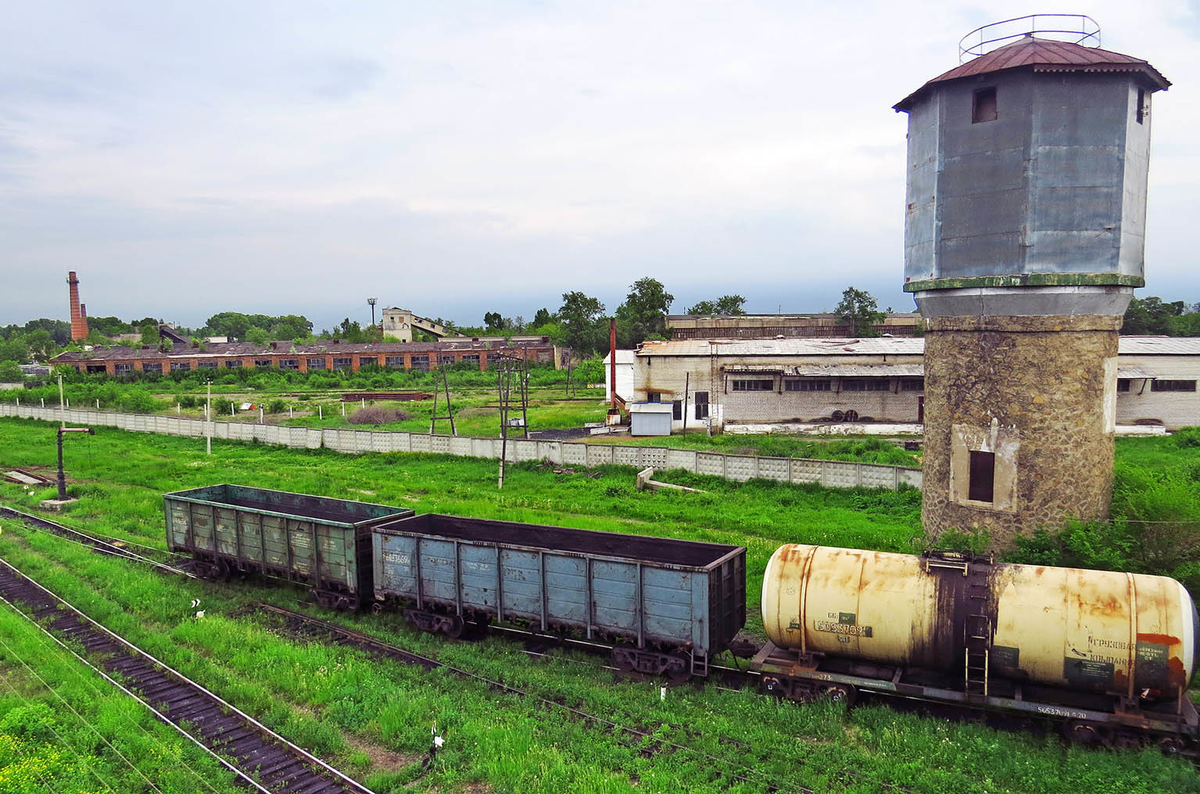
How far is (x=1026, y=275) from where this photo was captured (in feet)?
52.4

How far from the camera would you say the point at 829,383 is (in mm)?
42562

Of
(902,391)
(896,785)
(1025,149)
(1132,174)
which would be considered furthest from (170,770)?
(902,391)

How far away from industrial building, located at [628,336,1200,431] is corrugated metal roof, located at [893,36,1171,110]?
85.4ft

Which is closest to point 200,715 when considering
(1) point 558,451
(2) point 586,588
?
(2) point 586,588

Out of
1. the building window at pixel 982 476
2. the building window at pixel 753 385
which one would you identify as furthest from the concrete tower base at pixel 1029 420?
the building window at pixel 753 385

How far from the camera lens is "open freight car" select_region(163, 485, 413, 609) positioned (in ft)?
56.6

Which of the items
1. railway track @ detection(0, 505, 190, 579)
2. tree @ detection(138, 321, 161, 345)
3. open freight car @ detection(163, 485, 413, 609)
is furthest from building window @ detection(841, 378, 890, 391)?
tree @ detection(138, 321, 161, 345)

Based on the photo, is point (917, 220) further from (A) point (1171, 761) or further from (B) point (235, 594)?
(B) point (235, 594)

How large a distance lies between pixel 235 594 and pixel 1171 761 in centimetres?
1910

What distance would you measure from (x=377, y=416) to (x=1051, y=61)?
1849 inches

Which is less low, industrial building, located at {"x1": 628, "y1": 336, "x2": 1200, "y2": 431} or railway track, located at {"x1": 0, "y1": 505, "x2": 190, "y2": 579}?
Answer: industrial building, located at {"x1": 628, "y1": 336, "x2": 1200, "y2": 431}

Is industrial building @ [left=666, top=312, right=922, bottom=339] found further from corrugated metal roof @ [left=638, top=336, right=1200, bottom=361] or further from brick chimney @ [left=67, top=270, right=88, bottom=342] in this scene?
brick chimney @ [left=67, top=270, right=88, bottom=342]

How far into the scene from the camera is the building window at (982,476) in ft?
54.7

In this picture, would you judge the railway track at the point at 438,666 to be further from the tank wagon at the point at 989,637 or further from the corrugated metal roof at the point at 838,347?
the corrugated metal roof at the point at 838,347
